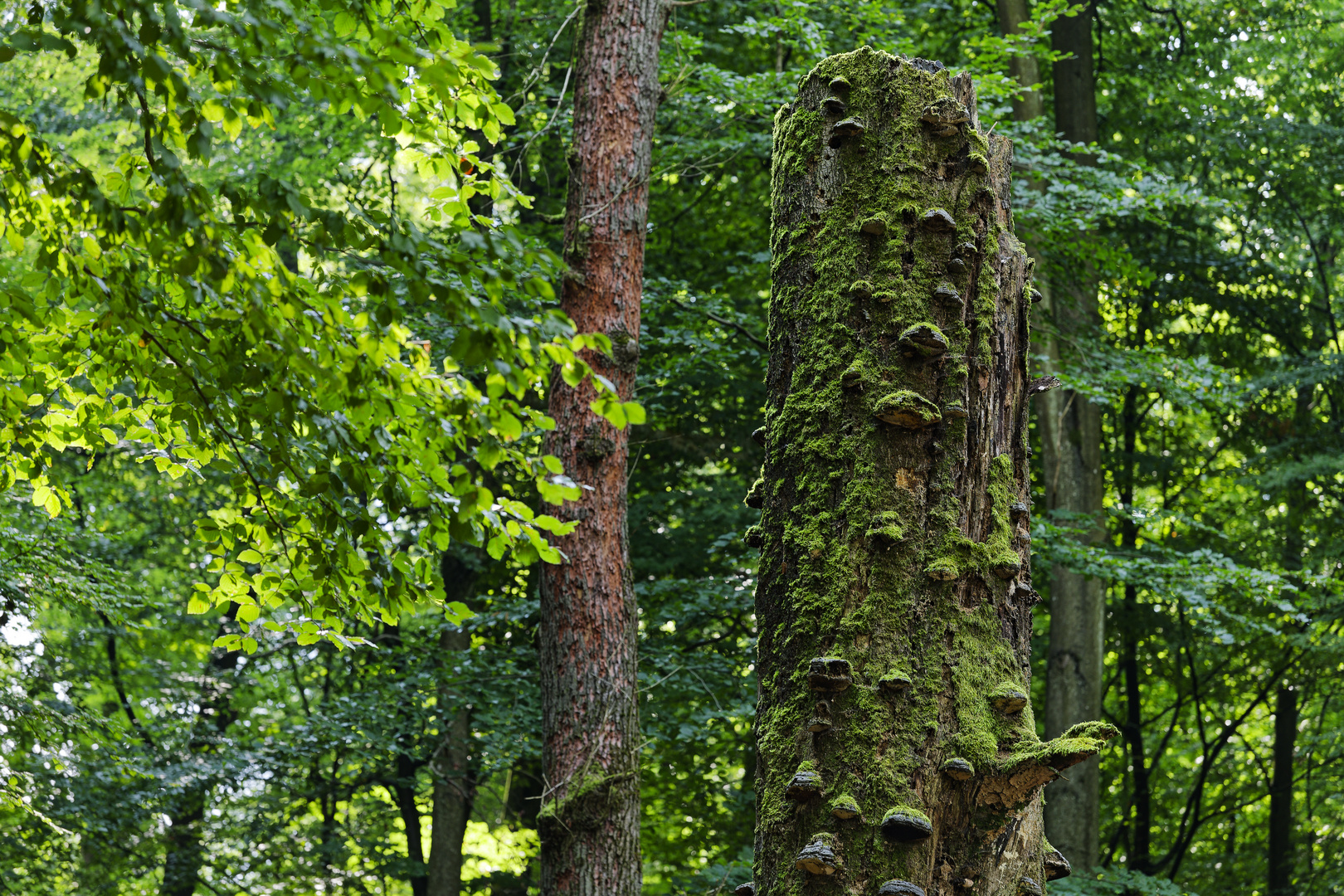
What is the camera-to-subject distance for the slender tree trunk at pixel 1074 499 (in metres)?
8.72

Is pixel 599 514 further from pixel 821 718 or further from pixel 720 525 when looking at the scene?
pixel 720 525

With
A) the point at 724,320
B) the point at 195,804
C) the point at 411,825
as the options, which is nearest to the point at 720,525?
the point at 724,320

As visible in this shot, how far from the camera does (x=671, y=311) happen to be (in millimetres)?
8875

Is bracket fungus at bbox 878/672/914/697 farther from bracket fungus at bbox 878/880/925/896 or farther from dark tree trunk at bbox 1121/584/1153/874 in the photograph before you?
dark tree trunk at bbox 1121/584/1153/874

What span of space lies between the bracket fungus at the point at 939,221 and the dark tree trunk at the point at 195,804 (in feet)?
25.9

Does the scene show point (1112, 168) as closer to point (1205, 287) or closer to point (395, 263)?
point (1205, 287)

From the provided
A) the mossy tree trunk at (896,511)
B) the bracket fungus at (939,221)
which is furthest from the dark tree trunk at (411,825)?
the bracket fungus at (939,221)

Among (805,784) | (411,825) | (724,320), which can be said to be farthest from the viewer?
(411,825)

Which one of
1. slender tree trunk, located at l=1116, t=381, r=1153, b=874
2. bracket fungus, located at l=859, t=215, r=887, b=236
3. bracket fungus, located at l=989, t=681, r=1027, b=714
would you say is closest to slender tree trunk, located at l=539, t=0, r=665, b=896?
bracket fungus, located at l=859, t=215, r=887, b=236

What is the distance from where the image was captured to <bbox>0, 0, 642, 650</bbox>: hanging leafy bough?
2305mm

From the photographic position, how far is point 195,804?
360 inches

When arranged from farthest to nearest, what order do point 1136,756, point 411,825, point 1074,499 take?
point 1136,756 → point 411,825 → point 1074,499

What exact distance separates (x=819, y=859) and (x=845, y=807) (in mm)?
104

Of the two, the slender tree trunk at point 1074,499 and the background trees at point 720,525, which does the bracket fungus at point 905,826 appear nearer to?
the background trees at point 720,525
